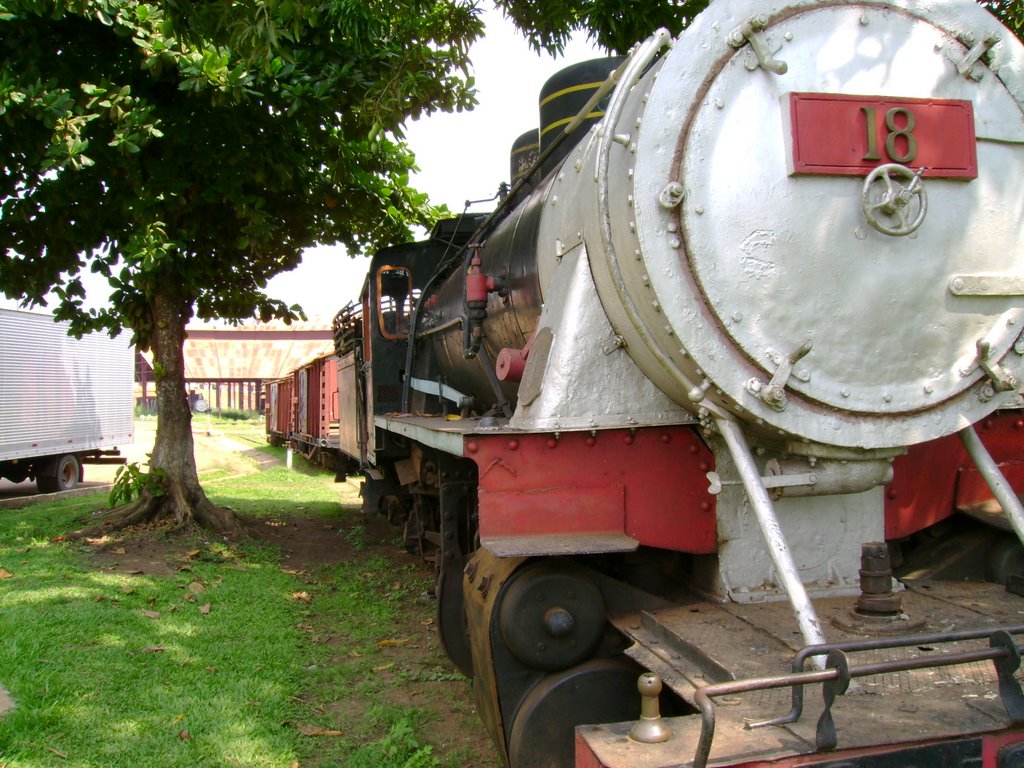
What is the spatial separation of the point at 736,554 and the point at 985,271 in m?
1.17

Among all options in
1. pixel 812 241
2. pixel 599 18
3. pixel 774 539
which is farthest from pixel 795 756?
pixel 599 18

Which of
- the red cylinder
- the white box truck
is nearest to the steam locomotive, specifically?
the red cylinder

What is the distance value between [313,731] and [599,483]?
215 centimetres

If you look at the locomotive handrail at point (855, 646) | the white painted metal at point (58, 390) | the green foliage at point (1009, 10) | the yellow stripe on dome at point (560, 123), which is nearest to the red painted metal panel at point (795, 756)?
the locomotive handrail at point (855, 646)

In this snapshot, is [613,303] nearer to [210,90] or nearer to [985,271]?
[985,271]

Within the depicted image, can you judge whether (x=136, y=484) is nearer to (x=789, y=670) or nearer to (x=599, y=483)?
(x=599, y=483)

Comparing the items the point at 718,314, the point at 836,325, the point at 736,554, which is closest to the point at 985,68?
the point at 836,325

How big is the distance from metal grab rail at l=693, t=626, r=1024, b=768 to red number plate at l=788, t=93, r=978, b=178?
1316mm

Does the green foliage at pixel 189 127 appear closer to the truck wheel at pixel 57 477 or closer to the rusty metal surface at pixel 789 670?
the rusty metal surface at pixel 789 670

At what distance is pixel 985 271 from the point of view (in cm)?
263

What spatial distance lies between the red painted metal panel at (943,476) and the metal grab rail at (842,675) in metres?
1.15

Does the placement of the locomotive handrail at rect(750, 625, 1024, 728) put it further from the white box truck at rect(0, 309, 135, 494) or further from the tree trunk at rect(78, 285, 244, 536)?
the white box truck at rect(0, 309, 135, 494)

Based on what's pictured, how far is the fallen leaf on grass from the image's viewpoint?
405 centimetres

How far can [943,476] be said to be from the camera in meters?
3.13
